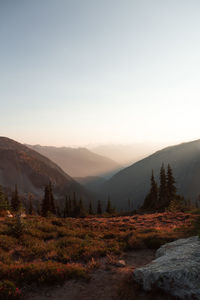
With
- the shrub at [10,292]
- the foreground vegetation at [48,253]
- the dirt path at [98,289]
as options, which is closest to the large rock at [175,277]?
the dirt path at [98,289]

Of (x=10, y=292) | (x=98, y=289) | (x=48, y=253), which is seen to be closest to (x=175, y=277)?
(x=98, y=289)

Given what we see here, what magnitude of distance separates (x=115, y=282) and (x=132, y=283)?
2.27 ft

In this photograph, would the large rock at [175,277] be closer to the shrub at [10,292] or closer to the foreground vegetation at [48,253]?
the foreground vegetation at [48,253]

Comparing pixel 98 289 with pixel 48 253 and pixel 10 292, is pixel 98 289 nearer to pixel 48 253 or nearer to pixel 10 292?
pixel 10 292

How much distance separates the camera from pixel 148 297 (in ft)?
18.9

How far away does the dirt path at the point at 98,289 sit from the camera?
6000 mm

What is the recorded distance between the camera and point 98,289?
6.44 meters

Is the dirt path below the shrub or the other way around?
below

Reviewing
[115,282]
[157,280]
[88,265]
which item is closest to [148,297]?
[157,280]

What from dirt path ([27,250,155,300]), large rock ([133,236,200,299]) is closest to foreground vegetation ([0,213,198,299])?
dirt path ([27,250,155,300])

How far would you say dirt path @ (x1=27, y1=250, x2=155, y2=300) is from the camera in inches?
236

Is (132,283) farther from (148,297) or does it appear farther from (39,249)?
(39,249)

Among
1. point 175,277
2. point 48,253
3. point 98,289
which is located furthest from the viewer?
point 48,253

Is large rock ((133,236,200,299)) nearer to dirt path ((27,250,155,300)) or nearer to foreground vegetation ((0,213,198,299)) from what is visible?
dirt path ((27,250,155,300))
